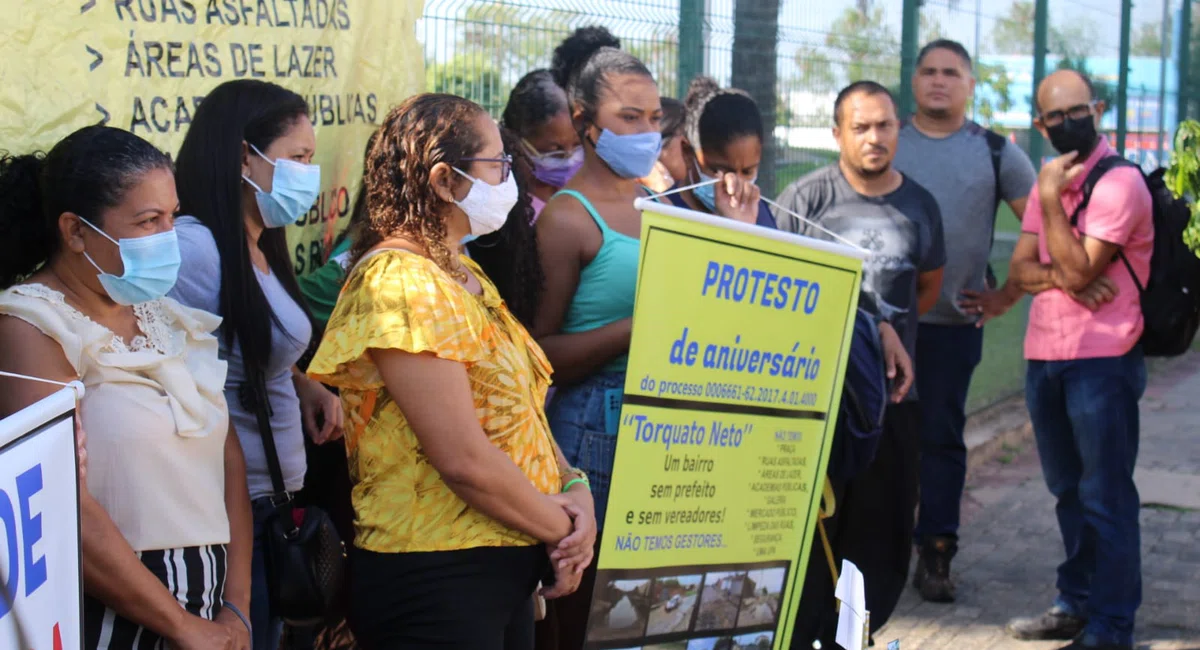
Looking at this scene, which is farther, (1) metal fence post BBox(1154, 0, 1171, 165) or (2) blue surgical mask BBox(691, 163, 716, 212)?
(1) metal fence post BBox(1154, 0, 1171, 165)

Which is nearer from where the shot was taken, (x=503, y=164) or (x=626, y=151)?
(x=503, y=164)

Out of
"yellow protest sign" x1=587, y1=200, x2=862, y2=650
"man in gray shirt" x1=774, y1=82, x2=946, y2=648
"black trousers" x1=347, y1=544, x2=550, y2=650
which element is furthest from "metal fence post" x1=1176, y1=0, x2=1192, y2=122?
"black trousers" x1=347, y1=544, x2=550, y2=650

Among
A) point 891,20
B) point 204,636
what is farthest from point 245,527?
point 891,20

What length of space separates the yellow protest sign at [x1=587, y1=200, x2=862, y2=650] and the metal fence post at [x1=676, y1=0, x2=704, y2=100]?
7.78ft

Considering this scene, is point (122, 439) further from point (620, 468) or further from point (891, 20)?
point (891, 20)

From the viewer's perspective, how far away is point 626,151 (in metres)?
3.68

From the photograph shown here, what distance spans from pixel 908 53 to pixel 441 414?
565cm

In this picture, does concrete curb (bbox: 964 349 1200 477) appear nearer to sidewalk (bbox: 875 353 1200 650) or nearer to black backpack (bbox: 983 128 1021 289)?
sidewalk (bbox: 875 353 1200 650)

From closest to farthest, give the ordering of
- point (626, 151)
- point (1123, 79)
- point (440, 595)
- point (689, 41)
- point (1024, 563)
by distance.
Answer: point (440, 595), point (626, 151), point (689, 41), point (1024, 563), point (1123, 79)

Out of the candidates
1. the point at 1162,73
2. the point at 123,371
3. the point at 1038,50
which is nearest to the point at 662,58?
the point at 123,371

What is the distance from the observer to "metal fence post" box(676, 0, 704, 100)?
568cm

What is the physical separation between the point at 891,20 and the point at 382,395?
5457 millimetres

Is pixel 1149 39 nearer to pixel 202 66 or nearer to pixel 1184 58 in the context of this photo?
pixel 1184 58

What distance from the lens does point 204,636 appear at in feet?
8.27
